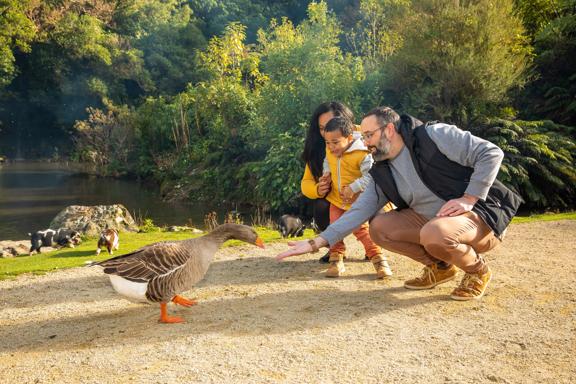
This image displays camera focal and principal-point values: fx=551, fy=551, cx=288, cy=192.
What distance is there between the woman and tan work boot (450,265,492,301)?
1981 millimetres

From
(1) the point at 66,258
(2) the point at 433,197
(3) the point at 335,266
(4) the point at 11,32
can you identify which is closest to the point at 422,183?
(2) the point at 433,197

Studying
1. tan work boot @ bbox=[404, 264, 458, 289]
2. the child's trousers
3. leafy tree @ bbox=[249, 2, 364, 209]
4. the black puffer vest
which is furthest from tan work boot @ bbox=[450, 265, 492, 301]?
leafy tree @ bbox=[249, 2, 364, 209]

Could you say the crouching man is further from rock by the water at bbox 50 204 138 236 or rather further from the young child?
rock by the water at bbox 50 204 138 236

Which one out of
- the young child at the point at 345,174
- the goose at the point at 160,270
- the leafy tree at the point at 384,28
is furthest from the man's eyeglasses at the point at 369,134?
the leafy tree at the point at 384,28

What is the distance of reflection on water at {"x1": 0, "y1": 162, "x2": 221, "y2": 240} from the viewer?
1912cm

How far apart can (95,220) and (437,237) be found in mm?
9844

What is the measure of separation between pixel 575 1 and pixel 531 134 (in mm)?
6720

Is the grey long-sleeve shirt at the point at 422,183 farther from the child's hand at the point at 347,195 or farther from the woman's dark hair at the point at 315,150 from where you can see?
the woman's dark hair at the point at 315,150

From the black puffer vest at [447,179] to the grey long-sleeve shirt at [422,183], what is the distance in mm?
76

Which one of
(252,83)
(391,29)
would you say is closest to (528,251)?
(391,29)

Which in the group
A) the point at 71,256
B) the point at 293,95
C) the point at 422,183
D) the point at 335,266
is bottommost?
the point at 71,256

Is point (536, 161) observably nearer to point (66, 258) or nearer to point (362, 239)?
point (362, 239)

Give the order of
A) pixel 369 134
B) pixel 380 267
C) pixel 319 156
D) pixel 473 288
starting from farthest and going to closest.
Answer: pixel 319 156 < pixel 380 267 < pixel 473 288 < pixel 369 134

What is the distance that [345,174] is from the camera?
261 inches
